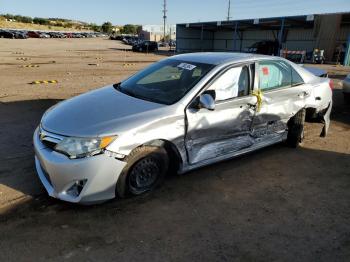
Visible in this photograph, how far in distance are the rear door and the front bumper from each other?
230 centimetres

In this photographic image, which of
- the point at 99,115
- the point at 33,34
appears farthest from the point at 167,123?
the point at 33,34

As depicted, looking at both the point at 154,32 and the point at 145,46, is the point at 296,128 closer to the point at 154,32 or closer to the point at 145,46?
the point at 145,46

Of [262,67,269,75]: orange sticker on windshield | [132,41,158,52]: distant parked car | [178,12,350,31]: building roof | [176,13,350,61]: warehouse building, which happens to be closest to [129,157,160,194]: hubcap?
[262,67,269,75]: orange sticker on windshield

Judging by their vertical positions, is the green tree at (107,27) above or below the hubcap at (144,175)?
below

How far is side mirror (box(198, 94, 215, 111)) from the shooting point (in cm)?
396

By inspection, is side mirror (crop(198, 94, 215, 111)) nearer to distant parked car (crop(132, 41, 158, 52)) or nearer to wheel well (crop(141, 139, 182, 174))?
wheel well (crop(141, 139, 182, 174))

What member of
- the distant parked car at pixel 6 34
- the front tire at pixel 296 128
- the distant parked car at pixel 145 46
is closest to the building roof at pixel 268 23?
the distant parked car at pixel 145 46

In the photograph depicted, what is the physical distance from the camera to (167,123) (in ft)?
12.3

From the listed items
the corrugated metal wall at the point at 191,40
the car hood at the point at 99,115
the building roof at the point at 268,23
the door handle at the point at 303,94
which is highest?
the building roof at the point at 268,23

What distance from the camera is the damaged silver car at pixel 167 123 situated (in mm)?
3355

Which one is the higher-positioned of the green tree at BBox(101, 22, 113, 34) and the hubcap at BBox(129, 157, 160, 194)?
the hubcap at BBox(129, 157, 160, 194)

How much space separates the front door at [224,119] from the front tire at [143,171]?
0.38 meters

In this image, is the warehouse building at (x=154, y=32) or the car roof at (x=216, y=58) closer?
→ the car roof at (x=216, y=58)

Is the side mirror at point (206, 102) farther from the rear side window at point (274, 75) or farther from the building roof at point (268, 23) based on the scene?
the building roof at point (268, 23)
